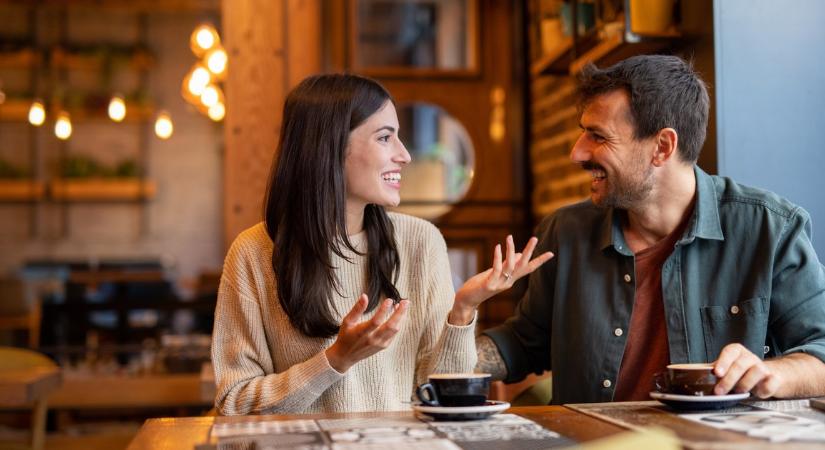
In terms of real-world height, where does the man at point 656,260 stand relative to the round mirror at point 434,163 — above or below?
below

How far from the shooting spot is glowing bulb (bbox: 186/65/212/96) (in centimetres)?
559

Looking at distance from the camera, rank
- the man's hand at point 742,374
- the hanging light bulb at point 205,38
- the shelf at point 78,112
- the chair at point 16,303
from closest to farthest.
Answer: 1. the man's hand at point 742,374
2. the hanging light bulb at point 205,38
3. the chair at point 16,303
4. the shelf at point 78,112

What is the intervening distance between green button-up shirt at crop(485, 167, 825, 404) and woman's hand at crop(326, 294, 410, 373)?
2.02 feet

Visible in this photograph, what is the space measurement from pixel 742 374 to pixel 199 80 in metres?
4.52

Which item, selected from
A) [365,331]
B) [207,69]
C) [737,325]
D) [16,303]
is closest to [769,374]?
[737,325]

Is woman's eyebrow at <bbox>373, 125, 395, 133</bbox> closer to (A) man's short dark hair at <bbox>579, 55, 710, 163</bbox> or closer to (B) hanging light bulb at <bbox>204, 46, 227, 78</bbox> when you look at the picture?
(A) man's short dark hair at <bbox>579, 55, 710, 163</bbox>

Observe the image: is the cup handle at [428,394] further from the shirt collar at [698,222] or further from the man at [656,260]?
the shirt collar at [698,222]

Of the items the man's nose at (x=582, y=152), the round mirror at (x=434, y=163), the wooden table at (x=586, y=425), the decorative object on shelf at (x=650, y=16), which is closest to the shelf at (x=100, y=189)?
the round mirror at (x=434, y=163)

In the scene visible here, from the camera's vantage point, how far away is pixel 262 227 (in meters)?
2.14

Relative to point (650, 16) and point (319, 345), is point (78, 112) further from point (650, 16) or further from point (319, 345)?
point (319, 345)

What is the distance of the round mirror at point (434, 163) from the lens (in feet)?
17.0

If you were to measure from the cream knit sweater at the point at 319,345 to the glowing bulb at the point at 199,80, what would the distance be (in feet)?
12.0

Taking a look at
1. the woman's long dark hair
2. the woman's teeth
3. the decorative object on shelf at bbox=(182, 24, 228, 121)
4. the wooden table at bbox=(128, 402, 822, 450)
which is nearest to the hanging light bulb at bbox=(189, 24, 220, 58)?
A: the decorative object on shelf at bbox=(182, 24, 228, 121)

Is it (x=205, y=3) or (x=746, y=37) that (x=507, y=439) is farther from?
(x=205, y=3)
